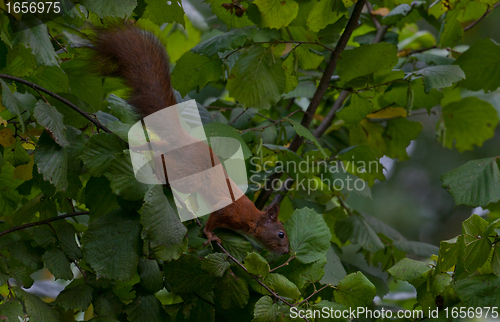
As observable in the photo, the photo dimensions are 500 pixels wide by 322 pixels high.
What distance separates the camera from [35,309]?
27.3 inches

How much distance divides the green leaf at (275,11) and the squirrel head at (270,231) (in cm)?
50

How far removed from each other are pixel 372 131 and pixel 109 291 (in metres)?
0.96

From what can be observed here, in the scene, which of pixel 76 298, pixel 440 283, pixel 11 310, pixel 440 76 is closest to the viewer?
pixel 11 310

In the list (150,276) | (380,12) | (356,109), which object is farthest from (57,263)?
(380,12)

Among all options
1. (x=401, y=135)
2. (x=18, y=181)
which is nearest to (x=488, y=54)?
(x=401, y=135)

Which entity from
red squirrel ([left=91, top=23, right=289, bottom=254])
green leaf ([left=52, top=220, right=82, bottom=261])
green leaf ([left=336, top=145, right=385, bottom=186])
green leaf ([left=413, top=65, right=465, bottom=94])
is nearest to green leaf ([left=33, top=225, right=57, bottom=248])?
green leaf ([left=52, top=220, right=82, bottom=261])

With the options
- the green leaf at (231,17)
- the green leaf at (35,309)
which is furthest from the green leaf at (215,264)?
the green leaf at (231,17)

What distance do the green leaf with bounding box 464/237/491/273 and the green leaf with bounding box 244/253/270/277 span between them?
1.17 ft

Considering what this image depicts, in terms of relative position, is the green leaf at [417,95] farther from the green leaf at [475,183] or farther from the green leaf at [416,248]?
the green leaf at [416,248]

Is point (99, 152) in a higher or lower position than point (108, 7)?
lower

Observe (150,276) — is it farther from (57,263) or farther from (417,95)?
(417,95)

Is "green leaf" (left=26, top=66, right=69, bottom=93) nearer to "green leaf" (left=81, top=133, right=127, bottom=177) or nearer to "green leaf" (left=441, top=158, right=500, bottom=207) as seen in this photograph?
"green leaf" (left=81, top=133, right=127, bottom=177)

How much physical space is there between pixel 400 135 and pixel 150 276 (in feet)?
3.22

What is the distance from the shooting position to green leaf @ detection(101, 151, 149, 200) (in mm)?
701
